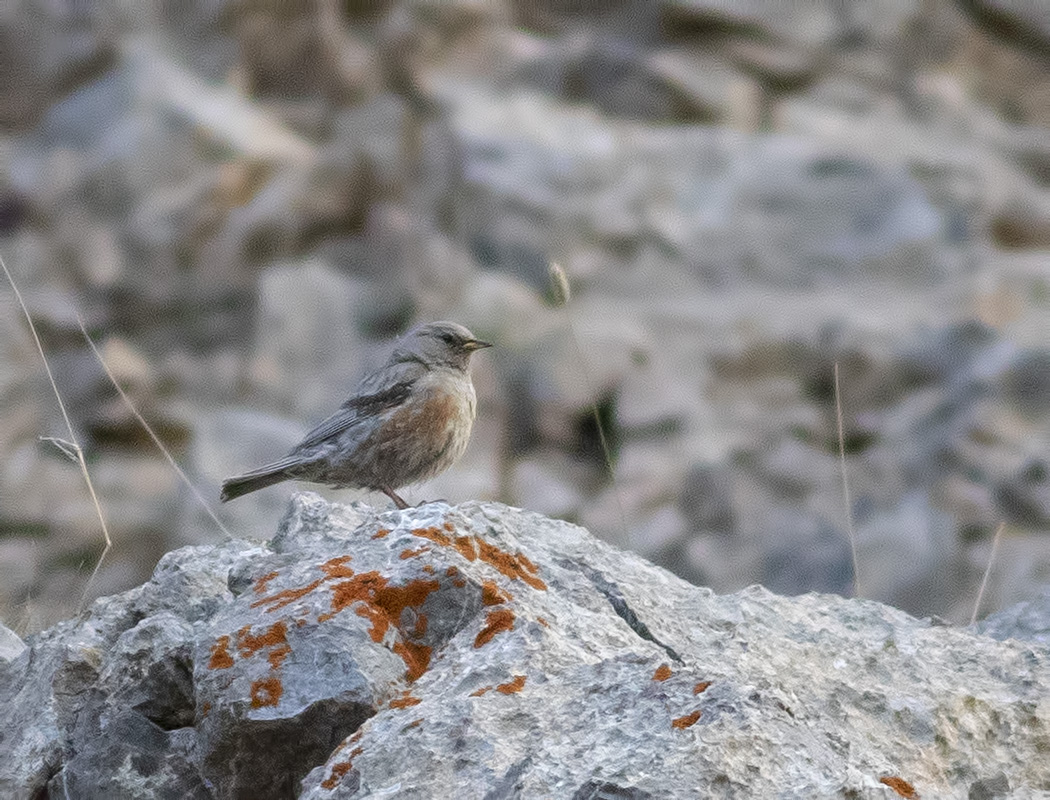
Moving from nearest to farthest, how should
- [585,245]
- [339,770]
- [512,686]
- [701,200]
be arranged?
[339,770], [512,686], [585,245], [701,200]

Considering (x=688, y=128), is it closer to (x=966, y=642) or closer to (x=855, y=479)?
(x=855, y=479)

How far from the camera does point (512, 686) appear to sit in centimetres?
301

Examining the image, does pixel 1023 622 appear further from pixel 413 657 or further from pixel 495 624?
pixel 413 657

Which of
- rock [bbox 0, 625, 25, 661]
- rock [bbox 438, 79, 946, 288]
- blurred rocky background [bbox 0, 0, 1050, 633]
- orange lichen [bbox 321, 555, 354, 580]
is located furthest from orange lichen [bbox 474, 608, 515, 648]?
rock [bbox 438, 79, 946, 288]

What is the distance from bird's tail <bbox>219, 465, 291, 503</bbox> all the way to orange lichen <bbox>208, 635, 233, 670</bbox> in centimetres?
279

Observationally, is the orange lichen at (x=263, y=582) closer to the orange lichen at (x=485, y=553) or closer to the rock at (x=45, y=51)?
the orange lichen at (x=485, y=553)

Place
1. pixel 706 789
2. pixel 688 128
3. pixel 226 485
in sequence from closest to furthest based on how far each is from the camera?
pixel 706 789 < pixel 226 485 < pixel 688 128

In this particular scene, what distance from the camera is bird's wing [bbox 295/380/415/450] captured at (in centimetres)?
611

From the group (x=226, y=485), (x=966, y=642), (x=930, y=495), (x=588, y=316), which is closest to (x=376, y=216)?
(x=588, y=316)

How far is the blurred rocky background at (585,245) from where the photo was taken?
22078 millimetres

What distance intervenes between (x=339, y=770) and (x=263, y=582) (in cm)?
61

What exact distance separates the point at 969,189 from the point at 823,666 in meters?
23.8

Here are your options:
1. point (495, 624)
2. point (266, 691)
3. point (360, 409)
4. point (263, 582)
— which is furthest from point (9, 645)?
point (360, 409)

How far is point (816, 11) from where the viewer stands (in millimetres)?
29016
